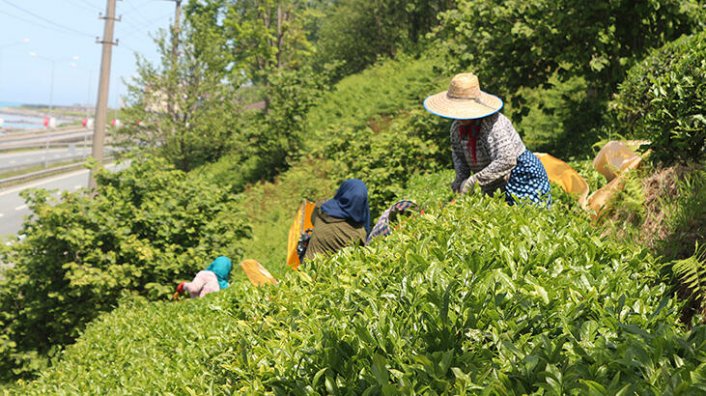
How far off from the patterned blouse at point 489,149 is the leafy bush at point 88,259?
230 inches

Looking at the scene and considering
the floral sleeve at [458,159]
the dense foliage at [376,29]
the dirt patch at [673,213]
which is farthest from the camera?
the dense foliage at [376,29]

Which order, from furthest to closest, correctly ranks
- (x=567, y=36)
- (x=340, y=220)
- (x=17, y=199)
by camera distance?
1. (x=17, y=199)
2. (x=567, y=36)
3. (x=340, y=220)

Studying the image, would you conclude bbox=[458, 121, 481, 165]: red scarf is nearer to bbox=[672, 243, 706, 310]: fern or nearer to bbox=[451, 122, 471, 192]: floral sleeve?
bbox=[451, 122, 471, 192]: floral sleeve

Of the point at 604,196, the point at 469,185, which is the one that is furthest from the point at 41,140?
the point at 604,196

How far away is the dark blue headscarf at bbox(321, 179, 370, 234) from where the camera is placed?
6.55 meters

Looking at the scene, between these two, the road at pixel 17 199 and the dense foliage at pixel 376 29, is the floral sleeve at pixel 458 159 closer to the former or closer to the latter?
the road at pixel 17 199

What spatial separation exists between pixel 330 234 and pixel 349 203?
14.4 inches

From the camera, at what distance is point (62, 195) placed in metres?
9.91

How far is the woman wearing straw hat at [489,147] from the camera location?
16.5 ft

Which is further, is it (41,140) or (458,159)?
(41,140)

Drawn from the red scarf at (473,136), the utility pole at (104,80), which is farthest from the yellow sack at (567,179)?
the utility pole at (104,80)

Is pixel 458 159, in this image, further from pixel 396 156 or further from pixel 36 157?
pixel 36 157

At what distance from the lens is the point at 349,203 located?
6574mm

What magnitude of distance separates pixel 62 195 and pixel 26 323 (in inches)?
76.7
